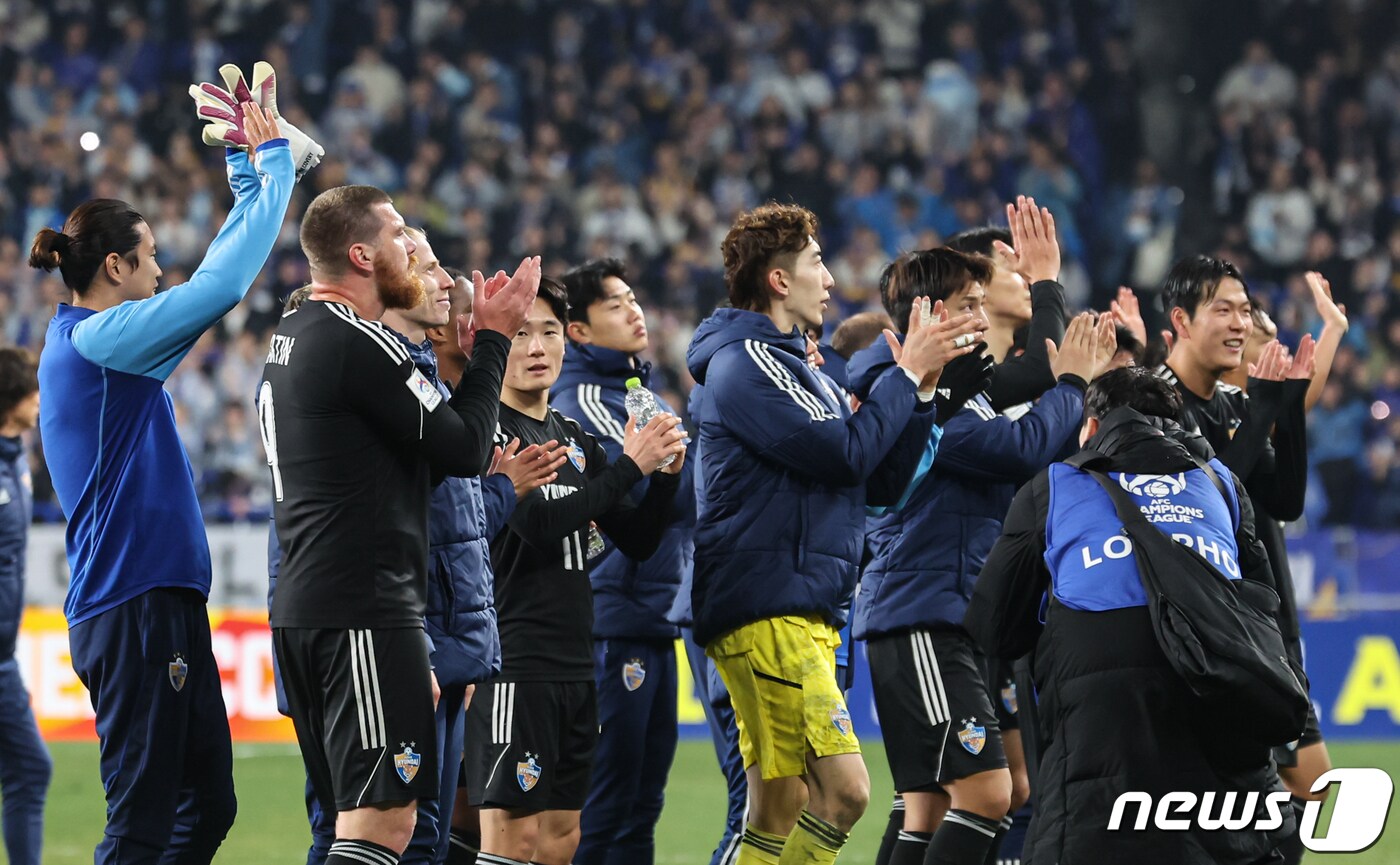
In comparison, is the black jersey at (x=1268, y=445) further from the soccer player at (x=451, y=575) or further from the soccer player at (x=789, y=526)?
the soccer player at (x=451, y=575)

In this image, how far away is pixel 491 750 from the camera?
220 inches

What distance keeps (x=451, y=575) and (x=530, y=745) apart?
687 millimetres

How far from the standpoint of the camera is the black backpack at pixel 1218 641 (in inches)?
179

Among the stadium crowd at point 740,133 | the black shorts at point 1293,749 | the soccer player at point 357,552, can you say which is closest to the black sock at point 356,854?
the soccer player at point 357,552

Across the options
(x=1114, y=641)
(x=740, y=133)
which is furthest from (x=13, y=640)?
(x=740, y=133)

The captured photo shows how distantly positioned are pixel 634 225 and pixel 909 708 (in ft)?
45.3

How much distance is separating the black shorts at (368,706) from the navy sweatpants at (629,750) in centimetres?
197

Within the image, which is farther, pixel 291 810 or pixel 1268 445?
pixel 291 810

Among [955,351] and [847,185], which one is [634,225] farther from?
[955,351]

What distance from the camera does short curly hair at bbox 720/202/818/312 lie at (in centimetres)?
585

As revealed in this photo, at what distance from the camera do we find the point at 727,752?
713 centimetres

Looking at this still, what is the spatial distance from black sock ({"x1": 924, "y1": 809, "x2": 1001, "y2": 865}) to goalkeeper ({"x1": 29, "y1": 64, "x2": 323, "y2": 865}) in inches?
92.0

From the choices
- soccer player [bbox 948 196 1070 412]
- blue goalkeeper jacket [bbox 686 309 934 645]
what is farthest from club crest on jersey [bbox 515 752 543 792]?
soccer player [bbox 948 196 1070 412]

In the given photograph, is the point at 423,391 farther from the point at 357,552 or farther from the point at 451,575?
the point at 451,575
